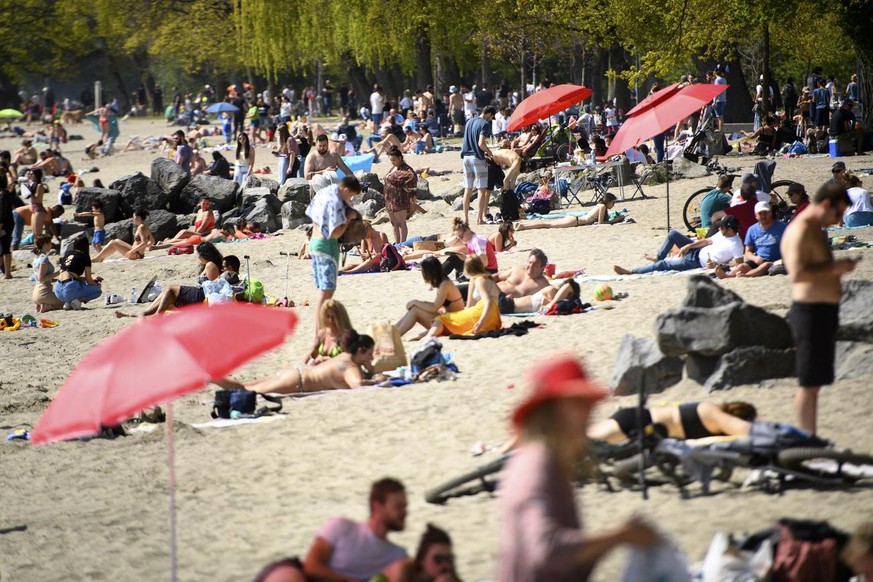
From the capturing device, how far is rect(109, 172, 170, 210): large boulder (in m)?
22.9

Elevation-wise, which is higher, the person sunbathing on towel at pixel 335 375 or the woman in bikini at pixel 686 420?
the woman in bikini at pixel 686 420

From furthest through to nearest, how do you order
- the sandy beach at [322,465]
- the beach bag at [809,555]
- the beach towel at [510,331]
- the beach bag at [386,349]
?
the beach towel at [510,331], the beach bag at [386,349], the sandy beach at [322,465], the beach bag at [809,555]

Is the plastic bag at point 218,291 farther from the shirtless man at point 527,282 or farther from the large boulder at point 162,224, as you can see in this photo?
the large boulder at point 162,224

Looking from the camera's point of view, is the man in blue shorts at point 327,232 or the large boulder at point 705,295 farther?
the man in blue shorts at point 327,232

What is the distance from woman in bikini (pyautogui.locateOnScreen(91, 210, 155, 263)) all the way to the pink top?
659 inches

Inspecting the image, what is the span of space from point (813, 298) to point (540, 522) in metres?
3.48

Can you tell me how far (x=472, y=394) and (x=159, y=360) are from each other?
4.29 m

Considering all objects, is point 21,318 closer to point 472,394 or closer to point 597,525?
point 472,394

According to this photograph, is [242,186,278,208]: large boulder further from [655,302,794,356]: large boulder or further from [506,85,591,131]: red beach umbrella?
[655,302,794,356]: large boulder

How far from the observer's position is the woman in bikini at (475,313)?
36.9ft

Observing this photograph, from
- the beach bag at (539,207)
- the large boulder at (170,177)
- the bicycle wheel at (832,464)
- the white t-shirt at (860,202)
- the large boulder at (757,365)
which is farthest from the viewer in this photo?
the large boulder at (170,177)

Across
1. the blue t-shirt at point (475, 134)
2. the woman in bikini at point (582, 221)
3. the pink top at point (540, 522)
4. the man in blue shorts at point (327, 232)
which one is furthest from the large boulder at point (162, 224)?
the pink top at point (540, 522)

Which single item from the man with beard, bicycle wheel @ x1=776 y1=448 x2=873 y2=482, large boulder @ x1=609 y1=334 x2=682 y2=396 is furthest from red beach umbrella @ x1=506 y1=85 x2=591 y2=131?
the man with beard

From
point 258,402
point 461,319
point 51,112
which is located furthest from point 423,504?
point 51,112
